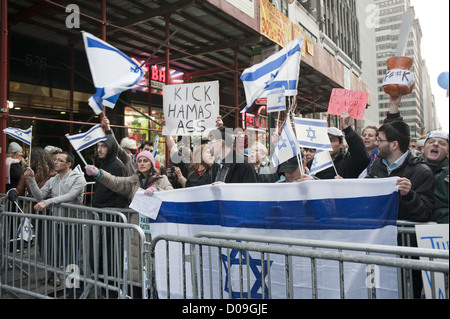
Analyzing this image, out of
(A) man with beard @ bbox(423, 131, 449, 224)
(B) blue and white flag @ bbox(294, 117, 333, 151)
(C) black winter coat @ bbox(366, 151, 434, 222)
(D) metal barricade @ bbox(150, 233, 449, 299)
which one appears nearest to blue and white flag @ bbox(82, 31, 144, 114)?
(D) metal barricade @ bbox(150, 233, 449, 299)

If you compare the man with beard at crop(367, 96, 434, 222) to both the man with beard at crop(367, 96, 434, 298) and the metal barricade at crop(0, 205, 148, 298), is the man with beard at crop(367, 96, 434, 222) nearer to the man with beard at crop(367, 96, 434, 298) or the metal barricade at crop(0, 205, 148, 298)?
the man with beard at crop(367, 96, 434, 298)

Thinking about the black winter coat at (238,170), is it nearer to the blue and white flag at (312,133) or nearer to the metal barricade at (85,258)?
the blue and white flag at (312,133)

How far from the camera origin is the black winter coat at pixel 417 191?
2979 millimetres

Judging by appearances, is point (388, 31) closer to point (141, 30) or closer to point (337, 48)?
point (141, 30)

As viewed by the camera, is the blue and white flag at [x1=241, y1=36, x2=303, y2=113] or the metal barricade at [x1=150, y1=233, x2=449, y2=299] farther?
the blue and white flag at [x1=241, y1=36, x2=303, y2=113]

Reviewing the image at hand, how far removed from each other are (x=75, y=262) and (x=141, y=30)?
9.01m

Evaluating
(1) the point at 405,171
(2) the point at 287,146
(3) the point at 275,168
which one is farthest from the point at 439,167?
(3) the point at 275,168

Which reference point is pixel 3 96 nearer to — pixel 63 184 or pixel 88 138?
pixel 63 184

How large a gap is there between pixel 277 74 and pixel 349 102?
63.1 inches

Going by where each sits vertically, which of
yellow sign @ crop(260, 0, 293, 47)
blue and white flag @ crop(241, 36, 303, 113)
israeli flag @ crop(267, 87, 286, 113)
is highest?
yellow sign @ crop(260, 0, 293, 47)

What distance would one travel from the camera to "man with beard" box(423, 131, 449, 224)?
3.06 meters

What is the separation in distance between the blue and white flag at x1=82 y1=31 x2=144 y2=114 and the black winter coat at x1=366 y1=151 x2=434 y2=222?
318 centimetres

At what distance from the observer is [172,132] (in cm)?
502
